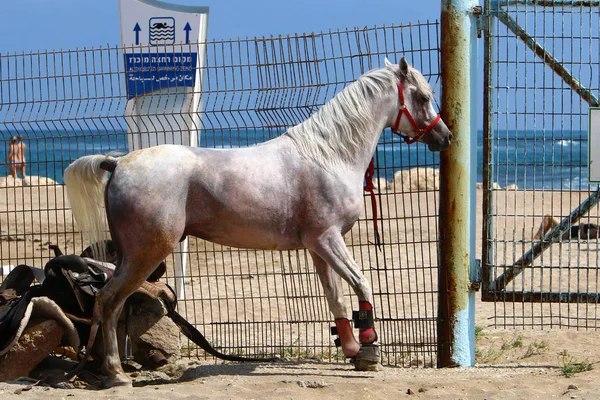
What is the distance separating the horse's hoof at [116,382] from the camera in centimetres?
533

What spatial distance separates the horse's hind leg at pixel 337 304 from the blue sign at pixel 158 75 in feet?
6.01

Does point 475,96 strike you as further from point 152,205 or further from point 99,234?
point 99,234

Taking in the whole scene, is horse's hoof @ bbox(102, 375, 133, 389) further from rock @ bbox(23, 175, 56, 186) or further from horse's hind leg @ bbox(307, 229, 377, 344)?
rock @ bbox(23, 175, 56, 186)

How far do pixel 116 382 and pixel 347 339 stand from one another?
5.14 ft

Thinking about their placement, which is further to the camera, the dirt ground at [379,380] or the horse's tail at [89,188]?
the horse's tail at [89,188]

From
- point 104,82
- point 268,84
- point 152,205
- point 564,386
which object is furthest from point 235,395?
point 104,82

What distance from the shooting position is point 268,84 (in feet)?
20.7

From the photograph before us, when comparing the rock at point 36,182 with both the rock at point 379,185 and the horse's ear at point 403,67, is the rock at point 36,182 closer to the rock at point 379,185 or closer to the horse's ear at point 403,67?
the rock at point 379,185

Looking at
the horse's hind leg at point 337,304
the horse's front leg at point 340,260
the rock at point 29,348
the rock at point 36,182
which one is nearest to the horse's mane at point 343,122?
the horse's front leg at point 340,260

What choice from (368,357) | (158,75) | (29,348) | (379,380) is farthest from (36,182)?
(379,380)

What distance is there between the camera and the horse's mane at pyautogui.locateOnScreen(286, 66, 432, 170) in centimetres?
558

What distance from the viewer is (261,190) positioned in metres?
5.45

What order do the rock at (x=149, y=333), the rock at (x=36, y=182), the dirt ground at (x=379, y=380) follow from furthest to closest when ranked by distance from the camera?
the rock at (x=36, y=182) < the rock at (x=149, y=333) < the dirt ground at (x=379, y=380)

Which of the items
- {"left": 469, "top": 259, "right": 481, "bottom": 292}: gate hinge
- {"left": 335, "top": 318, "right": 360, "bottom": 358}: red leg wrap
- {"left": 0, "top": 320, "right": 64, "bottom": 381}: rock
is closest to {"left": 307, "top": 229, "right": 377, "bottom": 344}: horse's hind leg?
{"left": 335, "top": 318, "right": 360, "bottom": 358}: red leg wrap
